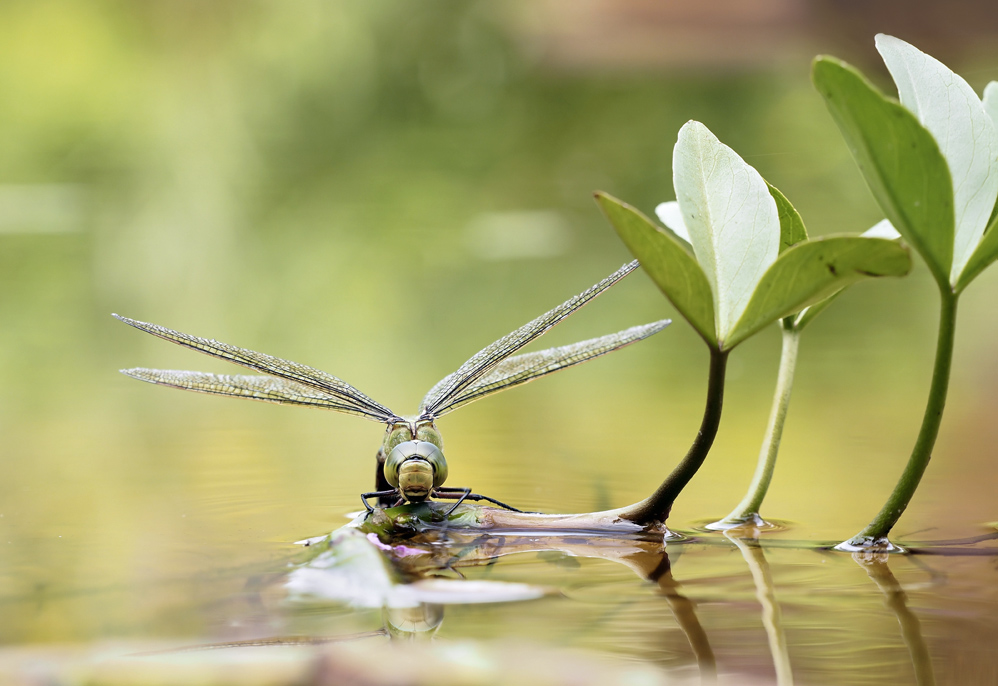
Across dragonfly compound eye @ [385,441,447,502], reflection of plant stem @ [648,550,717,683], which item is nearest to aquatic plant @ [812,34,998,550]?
reflection of plant stem @ [648,550,717,683]

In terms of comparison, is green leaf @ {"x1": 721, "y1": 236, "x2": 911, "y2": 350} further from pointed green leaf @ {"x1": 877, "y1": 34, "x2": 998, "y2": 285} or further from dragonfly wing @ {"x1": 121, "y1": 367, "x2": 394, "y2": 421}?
dragonfly wing @ {"x1": 121, "y1": 367, "x2": 394, "y2": 421}

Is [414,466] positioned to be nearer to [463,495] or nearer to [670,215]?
[463,495]

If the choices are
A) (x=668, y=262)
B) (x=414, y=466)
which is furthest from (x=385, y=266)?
(x=668, y=262)

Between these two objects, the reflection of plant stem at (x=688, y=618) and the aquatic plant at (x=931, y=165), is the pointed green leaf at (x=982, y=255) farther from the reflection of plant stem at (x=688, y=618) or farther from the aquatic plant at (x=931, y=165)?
the reflection of plant stem at (x=688, y=618)

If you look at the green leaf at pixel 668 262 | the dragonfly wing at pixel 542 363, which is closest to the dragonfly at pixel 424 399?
the dragonfly wing at pixel 542 363

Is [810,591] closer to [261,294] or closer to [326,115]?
[261,294]

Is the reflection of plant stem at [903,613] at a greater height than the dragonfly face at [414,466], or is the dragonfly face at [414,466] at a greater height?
the dragonfly face at [414,466]
